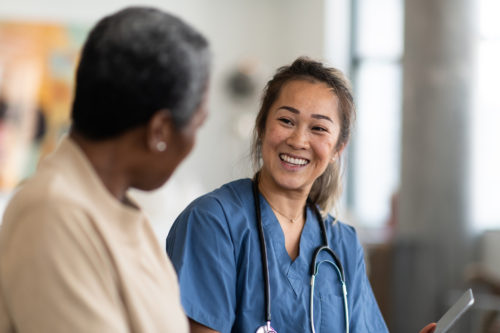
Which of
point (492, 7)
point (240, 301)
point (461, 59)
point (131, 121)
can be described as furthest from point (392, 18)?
point (131, 121)

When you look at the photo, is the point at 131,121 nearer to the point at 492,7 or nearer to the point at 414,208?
the point at 414,208

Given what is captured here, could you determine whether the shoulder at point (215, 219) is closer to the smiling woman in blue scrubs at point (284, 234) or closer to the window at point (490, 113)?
the smiling woman in blue scrubs at point (284, 234)

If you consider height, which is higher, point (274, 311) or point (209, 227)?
point (209, 227)

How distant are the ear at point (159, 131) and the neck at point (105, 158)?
0.14ft

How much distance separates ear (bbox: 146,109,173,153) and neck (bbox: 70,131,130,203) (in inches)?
1.7

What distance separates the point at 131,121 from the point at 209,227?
613 mm

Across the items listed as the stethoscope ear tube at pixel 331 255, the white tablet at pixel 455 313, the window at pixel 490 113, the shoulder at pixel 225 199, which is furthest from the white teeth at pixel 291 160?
the window at pixel 490 113

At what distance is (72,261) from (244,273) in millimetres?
711

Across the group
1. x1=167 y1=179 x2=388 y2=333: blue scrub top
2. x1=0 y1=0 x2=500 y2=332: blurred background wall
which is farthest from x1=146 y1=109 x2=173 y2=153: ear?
x1=0 y1=0 x2=500 y2=332: blurred background wall

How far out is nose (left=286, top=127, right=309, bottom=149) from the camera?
5.59 ft

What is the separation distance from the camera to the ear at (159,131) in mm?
997

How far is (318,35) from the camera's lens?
6.09 m

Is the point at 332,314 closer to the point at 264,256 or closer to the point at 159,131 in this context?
the point at 264,256

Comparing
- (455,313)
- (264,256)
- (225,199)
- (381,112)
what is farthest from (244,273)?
(381,112)
